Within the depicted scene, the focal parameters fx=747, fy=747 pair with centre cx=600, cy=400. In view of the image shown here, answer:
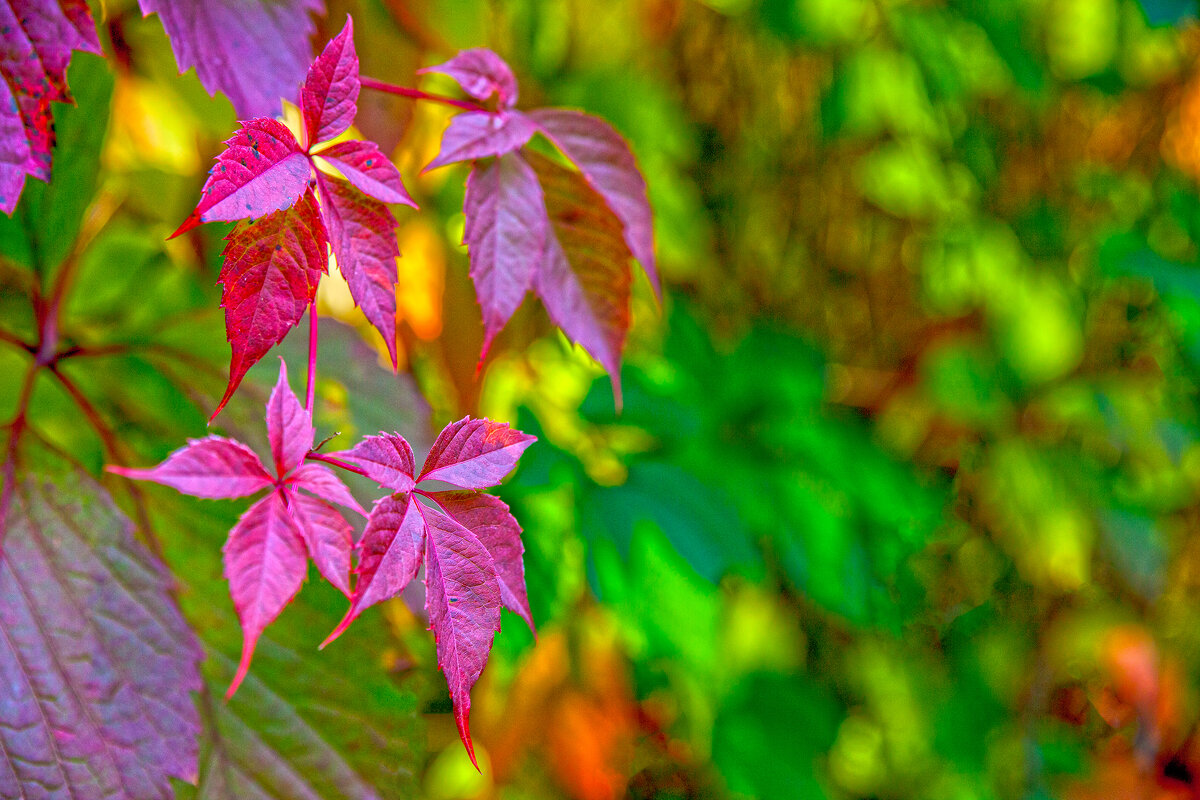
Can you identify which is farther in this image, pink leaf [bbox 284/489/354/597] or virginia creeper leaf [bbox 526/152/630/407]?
virginia creeper leaf [bbox 526/152/630/407]

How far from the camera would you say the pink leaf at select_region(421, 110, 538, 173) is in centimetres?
31

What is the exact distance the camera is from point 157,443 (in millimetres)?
423

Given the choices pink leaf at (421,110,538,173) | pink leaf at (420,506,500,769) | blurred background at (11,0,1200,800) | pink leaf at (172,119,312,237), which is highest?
pink leaf at (172,119,312,237)

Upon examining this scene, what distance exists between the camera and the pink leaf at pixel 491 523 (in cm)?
27

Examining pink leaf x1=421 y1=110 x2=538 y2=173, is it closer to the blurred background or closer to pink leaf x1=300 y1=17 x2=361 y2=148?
pink leaf x1=300 y1=17 x2=361 y2=148

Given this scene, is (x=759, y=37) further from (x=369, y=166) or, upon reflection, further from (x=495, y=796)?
(x=495, y=796)

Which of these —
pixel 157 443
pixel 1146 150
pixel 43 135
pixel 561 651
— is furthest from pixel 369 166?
pixel 1146 150

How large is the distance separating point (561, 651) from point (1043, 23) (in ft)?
3.25

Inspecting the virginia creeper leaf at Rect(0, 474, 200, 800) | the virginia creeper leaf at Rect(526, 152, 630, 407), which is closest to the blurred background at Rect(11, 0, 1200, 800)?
the virginia creeper leaf at Rect(0, 474, 200, 800)

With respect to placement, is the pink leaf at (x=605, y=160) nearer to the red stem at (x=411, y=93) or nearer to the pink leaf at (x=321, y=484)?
the red stem at (x=411, y=93)

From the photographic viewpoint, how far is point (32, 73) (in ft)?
0.96

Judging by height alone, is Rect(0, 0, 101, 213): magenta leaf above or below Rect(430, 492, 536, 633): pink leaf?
above

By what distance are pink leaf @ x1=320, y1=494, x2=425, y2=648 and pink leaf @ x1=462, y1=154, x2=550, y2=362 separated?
0.09 m

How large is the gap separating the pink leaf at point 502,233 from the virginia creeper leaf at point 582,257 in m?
0.02
